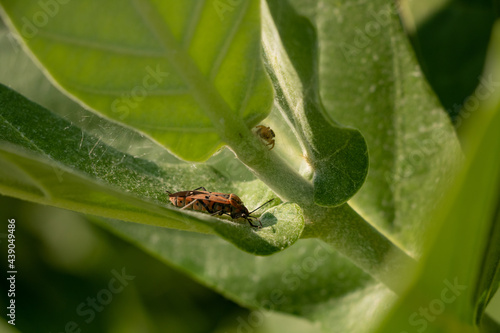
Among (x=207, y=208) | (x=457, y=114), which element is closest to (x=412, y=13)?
(x=457, y=114)

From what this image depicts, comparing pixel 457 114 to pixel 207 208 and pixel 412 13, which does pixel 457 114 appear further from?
pixel 207 208

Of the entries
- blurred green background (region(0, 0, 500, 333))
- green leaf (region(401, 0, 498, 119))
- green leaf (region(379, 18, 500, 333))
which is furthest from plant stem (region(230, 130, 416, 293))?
blurred green background (region(0, 0, 500, 333))

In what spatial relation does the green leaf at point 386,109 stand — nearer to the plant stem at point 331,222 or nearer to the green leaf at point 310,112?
the plant stem at point 331,222

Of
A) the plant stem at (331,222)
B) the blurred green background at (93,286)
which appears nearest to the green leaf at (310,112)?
the plant stem at (331,222)

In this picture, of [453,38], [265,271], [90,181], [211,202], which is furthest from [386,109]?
[90,181]

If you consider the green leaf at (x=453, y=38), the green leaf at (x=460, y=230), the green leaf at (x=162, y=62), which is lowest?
the green leaf at (x=453, y=38)

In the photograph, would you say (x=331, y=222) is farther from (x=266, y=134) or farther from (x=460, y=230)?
(x=460, y=230)
